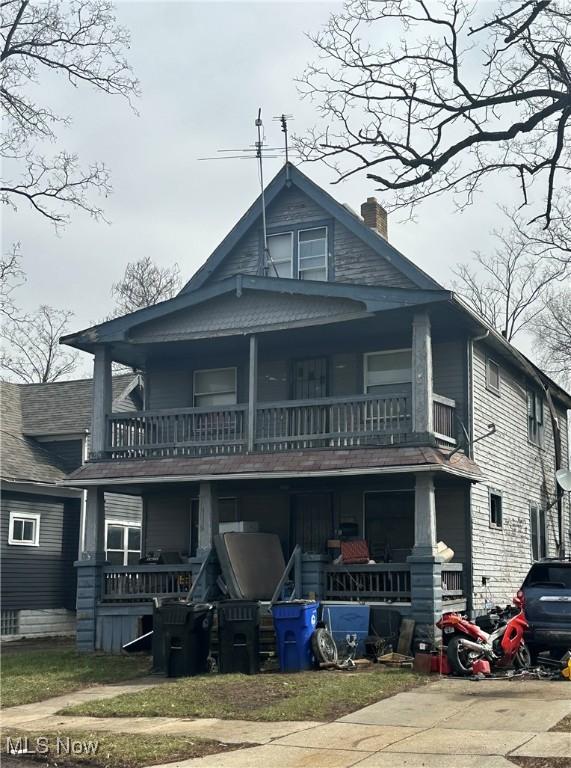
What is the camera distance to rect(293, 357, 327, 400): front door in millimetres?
20891

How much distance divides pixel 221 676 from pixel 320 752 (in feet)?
18.2

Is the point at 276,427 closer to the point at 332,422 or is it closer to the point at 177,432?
the point at 332,422

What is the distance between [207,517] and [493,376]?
710 centimetres

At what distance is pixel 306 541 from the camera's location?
20594 mm

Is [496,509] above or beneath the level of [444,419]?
beneath

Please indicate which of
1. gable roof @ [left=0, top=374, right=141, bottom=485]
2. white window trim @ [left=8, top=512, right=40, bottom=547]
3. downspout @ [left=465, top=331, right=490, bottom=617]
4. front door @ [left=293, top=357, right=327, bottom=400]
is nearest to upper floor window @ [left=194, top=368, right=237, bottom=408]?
front door @ [left=293, top=357, right=327, bottom=400]

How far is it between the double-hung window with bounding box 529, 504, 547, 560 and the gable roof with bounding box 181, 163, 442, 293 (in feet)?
24.4

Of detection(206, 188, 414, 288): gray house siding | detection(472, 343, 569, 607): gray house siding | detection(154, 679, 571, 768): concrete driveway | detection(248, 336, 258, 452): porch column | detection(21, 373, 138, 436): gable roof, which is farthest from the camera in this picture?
detection(21, 373, 138, 436): gable roof

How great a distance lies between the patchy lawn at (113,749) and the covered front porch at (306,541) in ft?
23.7

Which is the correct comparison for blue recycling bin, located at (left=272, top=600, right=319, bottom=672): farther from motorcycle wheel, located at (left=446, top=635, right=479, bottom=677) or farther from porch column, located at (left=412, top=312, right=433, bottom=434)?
porch column, located at (left=412, top=312, right=433, bottom=434)

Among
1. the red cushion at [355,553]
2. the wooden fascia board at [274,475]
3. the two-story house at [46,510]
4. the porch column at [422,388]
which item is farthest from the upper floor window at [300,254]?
the two-story house at [46,510]

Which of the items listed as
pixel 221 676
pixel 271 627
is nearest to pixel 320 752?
pixel 221 676

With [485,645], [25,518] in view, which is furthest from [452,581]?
[25,518]

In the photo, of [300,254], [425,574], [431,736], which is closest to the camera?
[431,736]
